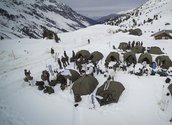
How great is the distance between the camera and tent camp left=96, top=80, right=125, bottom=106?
20.5 m

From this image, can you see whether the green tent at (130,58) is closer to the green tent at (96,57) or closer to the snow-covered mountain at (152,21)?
the green tent at (96,57)

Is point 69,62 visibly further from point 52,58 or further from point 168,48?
point 168,48

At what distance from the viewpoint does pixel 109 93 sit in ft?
68.8

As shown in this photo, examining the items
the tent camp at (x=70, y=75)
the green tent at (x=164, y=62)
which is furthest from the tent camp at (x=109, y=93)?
the green tent at (x=164, y=62)

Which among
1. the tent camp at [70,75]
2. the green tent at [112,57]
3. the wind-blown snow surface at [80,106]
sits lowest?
the wind-blown snow surface at [80,106]

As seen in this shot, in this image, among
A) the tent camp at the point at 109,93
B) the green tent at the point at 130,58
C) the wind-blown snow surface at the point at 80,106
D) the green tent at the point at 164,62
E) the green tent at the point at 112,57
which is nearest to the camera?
the wind-blown snow surface at the point at 80,106

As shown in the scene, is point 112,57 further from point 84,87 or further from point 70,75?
point 84,87

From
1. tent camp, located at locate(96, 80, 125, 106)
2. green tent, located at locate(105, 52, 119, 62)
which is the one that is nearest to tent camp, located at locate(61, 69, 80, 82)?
tent camp, located at locate(96, 80, 125, 106)

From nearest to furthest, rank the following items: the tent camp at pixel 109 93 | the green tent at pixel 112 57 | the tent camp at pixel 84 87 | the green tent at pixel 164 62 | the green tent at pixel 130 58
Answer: the tent camp at pixel 109 93 < the tent camp at pixel 84 87 < the green tent at pixel 164 62 < the green tent at pixel 130 58 < the green tent at pixel 112 57

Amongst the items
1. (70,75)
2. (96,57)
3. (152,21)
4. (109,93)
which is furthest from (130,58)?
(152,21)

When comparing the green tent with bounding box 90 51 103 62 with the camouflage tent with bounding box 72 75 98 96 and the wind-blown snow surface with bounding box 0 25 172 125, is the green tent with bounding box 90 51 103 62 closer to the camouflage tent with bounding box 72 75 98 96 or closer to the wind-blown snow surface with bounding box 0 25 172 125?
the wind-blown snow surface with bounding box 0 25 172 125

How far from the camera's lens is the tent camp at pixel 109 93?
20.5m

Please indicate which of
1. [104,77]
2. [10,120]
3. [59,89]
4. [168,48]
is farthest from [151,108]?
[168,48]

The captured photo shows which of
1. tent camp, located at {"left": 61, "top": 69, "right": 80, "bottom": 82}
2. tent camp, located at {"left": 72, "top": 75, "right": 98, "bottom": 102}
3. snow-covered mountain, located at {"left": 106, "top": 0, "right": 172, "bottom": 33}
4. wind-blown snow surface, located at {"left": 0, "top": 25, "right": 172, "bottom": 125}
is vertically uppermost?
snow-covered mountain, located at {"left": 106, "top": 0, "right": 172, "bottom": 33}
